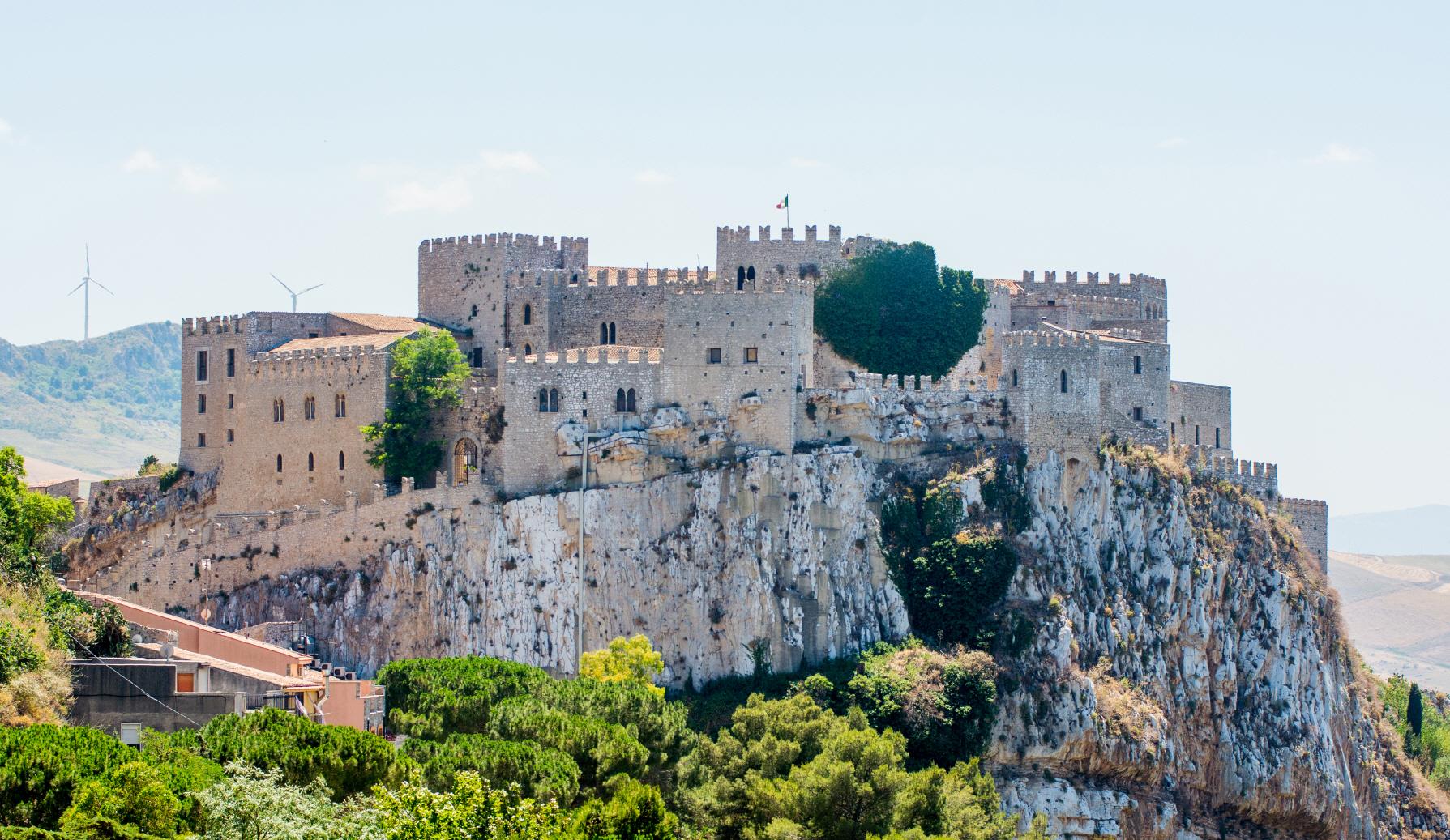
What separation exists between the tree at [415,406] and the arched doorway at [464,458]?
0.67 meters

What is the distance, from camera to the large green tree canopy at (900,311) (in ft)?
293

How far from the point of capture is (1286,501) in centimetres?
10288

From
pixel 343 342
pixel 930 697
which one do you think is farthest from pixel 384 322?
pixel 930 697

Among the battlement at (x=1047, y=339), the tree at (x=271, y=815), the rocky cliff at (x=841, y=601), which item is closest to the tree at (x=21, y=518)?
the rocky cliff at (x=841, y=601)

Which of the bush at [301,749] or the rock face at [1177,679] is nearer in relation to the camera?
the bush at [301,749]

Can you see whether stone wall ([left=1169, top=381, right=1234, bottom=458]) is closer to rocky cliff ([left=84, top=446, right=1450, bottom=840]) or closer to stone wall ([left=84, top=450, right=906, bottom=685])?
rocky cliff ([left=84, top=446, right=1450, bottom=840])

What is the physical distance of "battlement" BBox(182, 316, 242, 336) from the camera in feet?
305

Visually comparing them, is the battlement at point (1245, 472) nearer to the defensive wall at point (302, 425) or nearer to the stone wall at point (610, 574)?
the stone wall at point (610, 574)

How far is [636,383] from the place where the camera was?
8350 cm

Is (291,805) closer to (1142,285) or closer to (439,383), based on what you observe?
(439,383)

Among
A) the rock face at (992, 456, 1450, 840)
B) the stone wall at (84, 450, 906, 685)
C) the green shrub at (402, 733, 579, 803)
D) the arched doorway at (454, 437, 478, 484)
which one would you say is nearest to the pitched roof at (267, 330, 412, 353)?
the arched doorway at (454, 437, 478, 484)

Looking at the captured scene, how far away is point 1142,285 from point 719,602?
29.6 meters

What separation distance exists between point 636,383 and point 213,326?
67.7 feet

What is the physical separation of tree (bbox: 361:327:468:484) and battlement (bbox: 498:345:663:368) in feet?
9.37
